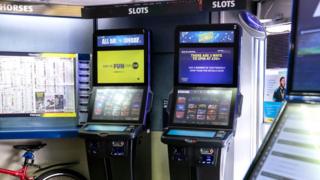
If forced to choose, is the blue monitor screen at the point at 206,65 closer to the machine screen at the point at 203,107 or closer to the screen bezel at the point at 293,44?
the machine screen at the point at 203,107

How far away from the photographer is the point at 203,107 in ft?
10.4

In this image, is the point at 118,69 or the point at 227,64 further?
the point at 118,69

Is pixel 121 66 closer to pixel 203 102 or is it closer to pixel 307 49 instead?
pixel 203 102

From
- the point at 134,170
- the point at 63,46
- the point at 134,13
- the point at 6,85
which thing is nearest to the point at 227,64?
the point at 134,13

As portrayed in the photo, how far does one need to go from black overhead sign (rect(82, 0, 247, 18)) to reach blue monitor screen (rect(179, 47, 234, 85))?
0.39 m

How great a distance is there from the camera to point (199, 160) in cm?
294

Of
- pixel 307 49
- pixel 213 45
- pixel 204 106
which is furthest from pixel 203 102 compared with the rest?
pixel 307 49

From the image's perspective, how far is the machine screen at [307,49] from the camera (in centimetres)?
113

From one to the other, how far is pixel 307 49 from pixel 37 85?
3309 millimetres

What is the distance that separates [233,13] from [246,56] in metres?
0.49

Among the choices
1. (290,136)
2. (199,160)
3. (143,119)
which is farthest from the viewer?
(143,119)

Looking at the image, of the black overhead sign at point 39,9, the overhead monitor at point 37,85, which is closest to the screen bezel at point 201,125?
the overhead monitor at point 37,85

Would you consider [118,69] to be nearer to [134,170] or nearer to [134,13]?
[134,13]

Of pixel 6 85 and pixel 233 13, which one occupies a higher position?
pixel 233 13
